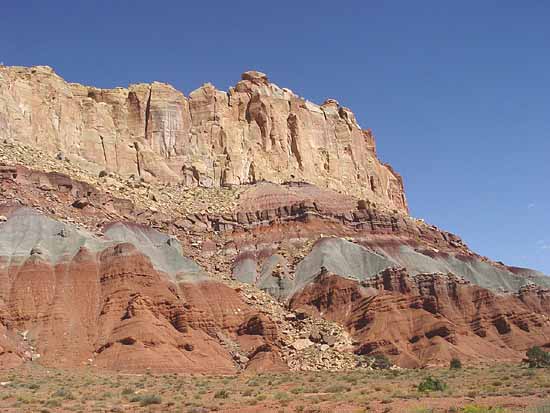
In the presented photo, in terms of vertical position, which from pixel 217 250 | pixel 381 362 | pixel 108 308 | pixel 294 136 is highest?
pixel 294 136

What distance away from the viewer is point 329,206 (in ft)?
316

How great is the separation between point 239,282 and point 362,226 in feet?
80.5

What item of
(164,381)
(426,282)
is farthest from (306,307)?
(164,381)

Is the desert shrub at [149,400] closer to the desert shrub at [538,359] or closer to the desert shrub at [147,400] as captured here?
the desert shrub at [147,400]

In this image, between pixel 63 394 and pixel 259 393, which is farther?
pixel 259 393

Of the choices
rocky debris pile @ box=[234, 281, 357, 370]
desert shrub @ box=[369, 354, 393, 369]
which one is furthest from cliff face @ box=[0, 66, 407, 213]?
desert shrub @ box=[369, 354, 393, 369]

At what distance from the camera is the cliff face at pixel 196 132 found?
93438 millimetres

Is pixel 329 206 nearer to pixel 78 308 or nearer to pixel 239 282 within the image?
pixel 239 282

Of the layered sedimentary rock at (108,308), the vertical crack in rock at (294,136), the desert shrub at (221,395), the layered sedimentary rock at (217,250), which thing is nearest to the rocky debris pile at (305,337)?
the layered sedimentary rock at (217,250)

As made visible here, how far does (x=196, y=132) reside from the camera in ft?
356

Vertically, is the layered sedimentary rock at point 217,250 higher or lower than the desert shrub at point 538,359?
higher

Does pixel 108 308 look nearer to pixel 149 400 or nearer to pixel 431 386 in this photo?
pixel 149 400

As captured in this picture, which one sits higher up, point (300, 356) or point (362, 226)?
point (362, 226)

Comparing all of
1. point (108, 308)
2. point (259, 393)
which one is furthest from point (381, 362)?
point (259, 393)
